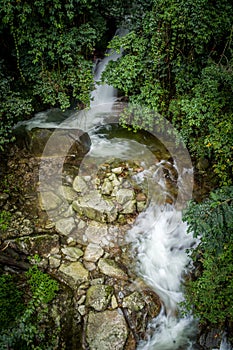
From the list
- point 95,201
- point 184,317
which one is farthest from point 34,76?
point 184,317

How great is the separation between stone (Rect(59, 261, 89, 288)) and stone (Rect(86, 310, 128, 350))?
0.49 metres

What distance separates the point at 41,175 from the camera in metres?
5.45

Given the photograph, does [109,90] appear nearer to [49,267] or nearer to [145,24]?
[145,24]

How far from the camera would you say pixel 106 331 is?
3713 mm

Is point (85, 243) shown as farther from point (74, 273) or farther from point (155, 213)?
point (155, 213)

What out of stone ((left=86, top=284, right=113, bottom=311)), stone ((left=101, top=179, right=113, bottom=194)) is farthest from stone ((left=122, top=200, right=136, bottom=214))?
stone ((left=86, top=284, right=113, bottom=311))

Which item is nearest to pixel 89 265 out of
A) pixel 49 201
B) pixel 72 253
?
pixel 72 253

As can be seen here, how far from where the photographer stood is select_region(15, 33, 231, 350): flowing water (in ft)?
13.1

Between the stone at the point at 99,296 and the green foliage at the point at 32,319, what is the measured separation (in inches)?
19.3

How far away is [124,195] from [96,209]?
1.91 feet

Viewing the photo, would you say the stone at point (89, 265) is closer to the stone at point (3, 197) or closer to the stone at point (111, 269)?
the stone at point (111, 269)

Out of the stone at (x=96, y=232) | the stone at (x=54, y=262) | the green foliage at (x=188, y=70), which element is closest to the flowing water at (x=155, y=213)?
the stone at (x=96, y=232)

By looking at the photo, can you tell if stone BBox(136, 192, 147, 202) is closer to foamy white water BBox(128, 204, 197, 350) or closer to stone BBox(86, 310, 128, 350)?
foamy white water BBox(128, 204, 197, 350)

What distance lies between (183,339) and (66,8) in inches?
218
